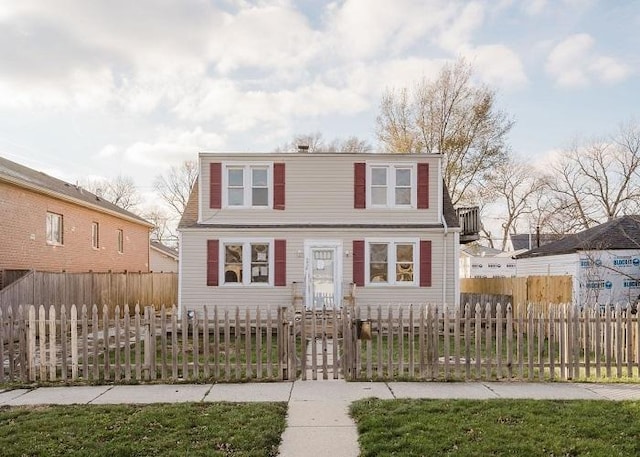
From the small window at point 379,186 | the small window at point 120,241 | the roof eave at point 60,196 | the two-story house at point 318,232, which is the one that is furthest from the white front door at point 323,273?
the small window at point 120,241

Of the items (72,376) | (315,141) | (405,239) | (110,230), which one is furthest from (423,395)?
(315,141)

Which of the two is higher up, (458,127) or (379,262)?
(458,127)

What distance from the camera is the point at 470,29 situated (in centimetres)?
1252

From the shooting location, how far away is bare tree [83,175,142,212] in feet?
184

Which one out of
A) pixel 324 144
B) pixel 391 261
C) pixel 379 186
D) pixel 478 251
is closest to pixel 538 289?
pixel 391 261

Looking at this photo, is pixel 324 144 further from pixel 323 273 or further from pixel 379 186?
pixel 323 273

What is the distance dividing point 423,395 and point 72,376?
18.5ft

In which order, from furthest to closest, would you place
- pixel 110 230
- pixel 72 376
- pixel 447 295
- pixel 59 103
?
pixel 110 230
pixel 447 295
pixel 59 103
pixel 72 376

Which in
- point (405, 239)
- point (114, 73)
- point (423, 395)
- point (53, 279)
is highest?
point (114, 73)

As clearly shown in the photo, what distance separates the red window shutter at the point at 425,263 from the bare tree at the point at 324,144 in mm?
26741

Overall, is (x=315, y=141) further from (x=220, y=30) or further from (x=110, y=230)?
(x=220, y=30)

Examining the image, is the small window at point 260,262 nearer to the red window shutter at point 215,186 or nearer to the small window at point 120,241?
the red window shutter at point 215,186

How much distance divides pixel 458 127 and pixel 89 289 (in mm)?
23683

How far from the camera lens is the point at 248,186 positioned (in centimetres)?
1758
